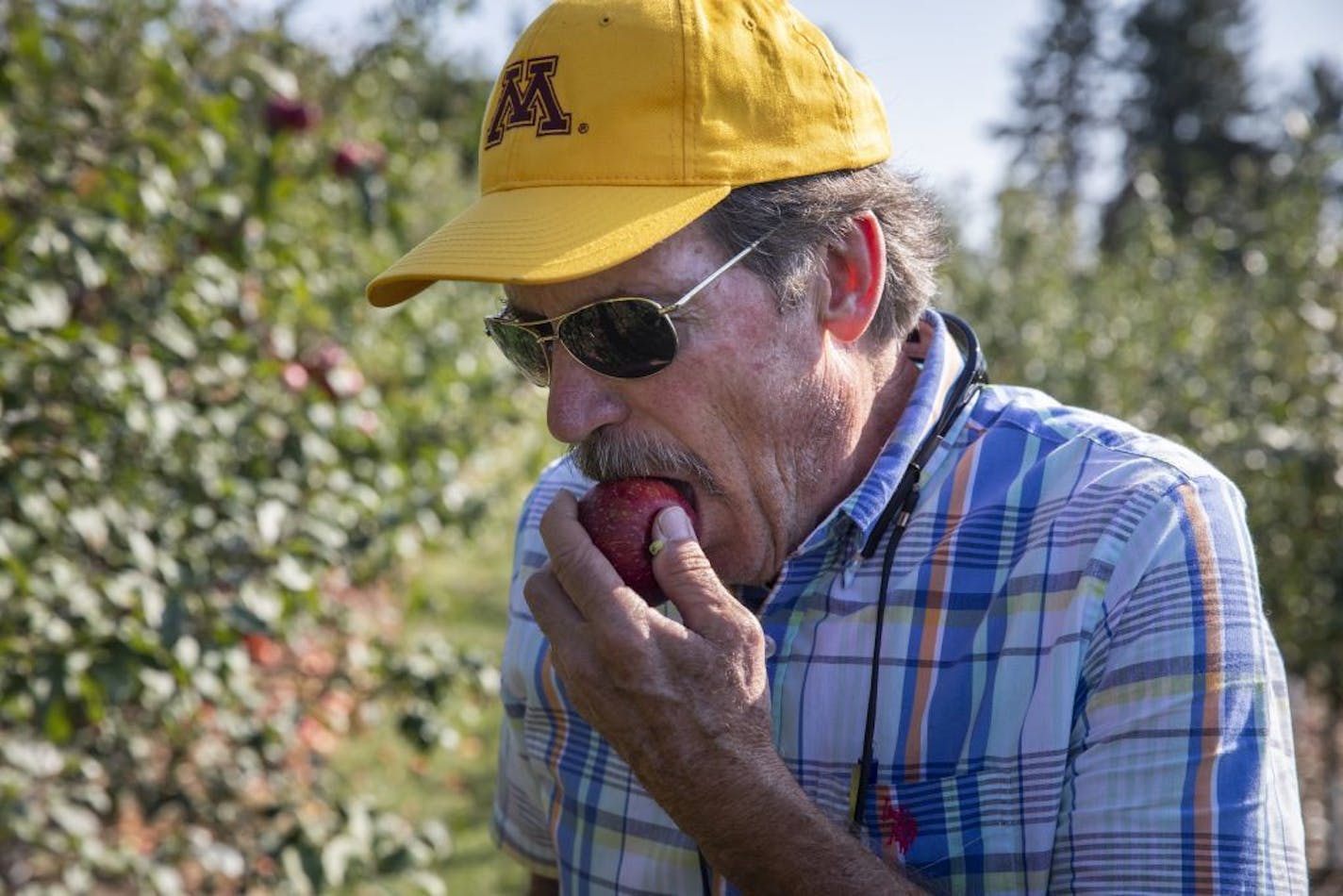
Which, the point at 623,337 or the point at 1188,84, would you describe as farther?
the point at 1188,84

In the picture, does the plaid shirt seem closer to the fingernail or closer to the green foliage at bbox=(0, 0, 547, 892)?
the fingernail

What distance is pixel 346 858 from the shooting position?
2744 millimetres

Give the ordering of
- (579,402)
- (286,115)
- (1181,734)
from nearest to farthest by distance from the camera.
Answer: (1181,734) → (579,402) → (286,115)

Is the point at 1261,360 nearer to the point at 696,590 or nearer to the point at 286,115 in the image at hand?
the point at 286,115

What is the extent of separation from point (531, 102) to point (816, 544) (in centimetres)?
70

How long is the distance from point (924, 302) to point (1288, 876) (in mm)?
903

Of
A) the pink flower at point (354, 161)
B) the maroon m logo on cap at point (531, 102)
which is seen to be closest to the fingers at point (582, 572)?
the maroon m logo on cap at point (531, 102)

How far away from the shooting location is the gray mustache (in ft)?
5.32

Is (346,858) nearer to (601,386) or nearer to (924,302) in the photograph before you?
(601,386)

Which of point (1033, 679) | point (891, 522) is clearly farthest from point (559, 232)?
point (1033, 679)

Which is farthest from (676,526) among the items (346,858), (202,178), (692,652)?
(202,178)

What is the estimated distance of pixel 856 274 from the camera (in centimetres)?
171

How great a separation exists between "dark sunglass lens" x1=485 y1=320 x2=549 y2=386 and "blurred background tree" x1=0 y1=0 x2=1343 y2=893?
1013 mm

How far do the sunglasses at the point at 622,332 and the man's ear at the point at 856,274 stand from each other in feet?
0.47
